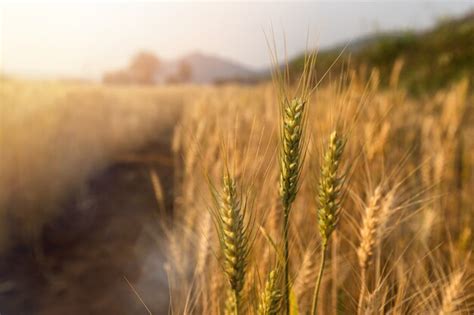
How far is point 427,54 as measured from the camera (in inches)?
510

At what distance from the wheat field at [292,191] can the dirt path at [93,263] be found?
13 centimetres

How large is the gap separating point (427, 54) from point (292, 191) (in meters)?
13.4

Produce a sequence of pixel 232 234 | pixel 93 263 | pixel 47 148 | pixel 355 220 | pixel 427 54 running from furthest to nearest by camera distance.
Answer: pixel 427 54
pixel 47 148
pixel 93 263
pixel 355 220
pixel 232 234

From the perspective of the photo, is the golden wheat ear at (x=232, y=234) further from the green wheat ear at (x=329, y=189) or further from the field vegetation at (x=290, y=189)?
the green wheat ear at (x=329, y=189)

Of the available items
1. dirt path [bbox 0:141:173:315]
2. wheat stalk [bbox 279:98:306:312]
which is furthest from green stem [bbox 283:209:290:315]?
dirt path [bbox 0:141:173:315]

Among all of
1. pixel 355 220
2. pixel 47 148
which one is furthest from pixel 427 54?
pixel 355 220

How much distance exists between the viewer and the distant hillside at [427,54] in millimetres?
10438

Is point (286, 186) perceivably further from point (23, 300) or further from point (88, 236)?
point (88, 236)

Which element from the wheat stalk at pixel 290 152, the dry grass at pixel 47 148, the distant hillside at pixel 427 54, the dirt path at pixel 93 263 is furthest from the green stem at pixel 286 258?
the distant hillside at pixel 427 54

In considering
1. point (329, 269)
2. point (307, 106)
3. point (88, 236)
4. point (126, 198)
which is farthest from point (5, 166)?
point (307, 106)

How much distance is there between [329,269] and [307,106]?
1.01 m

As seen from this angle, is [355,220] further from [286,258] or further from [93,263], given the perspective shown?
[93,263]

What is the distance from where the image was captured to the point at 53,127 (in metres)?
4.27

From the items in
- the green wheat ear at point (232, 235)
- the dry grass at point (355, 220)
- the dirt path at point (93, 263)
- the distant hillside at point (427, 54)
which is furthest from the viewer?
the distant hillside at point (427, 54)
